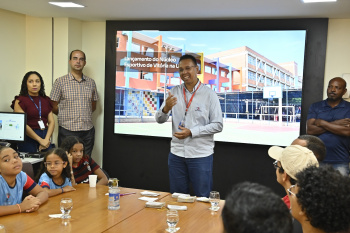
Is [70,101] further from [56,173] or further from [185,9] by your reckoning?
[56,173]

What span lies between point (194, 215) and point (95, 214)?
652mm

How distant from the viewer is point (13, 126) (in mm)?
4531

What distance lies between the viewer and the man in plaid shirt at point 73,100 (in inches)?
209

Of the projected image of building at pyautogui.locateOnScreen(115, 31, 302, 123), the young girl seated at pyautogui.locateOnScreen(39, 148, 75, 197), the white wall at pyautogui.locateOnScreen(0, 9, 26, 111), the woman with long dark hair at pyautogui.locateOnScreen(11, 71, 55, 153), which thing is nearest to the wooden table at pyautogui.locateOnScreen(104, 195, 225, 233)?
the young girl seated at pyautogui.locateOnScreen(39, 148, 75, 197)

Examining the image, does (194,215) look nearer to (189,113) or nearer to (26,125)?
(189,113)

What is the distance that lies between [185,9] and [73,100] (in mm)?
2041

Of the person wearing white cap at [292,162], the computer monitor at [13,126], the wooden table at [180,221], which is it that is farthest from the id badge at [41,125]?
the person wearing white cap at [292,162]

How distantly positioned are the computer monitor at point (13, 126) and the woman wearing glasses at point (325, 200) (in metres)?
3.80

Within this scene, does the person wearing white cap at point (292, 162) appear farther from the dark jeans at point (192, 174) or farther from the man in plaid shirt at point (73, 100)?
the man in plaid shirt at point (73, 100)

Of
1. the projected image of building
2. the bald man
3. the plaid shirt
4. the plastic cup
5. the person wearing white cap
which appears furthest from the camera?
the plaid shirt

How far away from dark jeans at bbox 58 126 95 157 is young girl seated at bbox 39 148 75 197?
2.18 metres

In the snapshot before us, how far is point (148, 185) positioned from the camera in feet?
18.9

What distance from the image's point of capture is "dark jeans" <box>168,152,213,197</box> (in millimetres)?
3588

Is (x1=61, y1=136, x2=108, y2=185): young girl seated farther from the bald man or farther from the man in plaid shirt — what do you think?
the bald man
